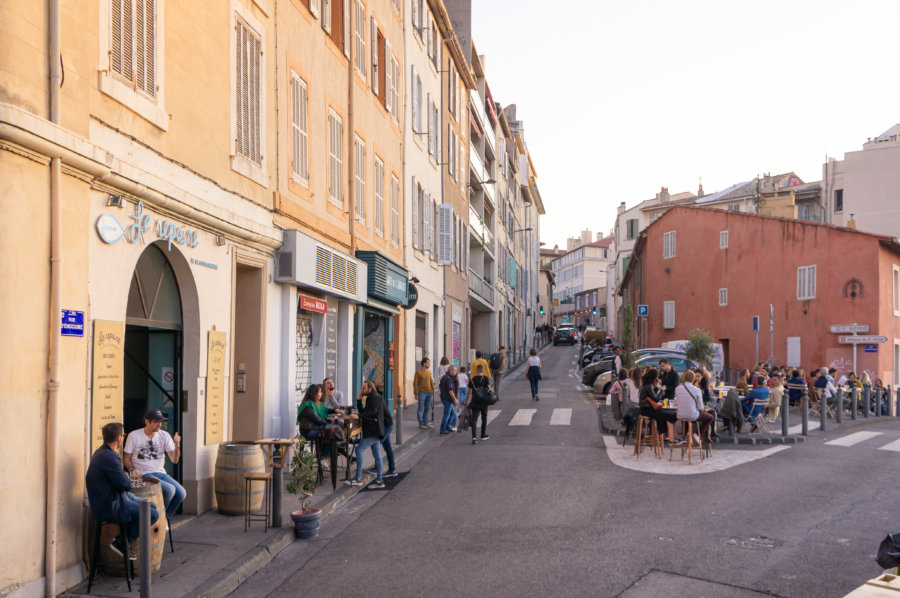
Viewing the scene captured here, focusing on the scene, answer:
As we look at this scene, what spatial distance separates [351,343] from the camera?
16672 millimetres

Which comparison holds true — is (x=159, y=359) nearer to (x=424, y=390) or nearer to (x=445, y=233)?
(x=424, y=390)

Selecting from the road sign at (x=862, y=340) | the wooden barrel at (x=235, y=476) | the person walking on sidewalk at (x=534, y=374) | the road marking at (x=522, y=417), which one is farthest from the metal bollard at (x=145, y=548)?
the road sign at (x=862, y=340)

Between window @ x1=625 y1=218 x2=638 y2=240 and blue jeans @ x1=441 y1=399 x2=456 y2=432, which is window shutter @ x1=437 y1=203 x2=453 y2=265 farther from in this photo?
window @ x1=625 y1=218 x2=638 y2=240

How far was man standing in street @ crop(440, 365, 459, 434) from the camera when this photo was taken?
59.1 feet

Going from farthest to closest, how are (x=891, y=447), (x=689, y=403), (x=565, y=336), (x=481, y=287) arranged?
(x=565, y=336) < (x=481, y=287) < (x=891, y=447) < (x=689, y=403)

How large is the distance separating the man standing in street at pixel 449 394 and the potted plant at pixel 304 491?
23.8 feet

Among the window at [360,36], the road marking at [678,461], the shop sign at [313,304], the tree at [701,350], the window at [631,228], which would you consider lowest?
the road marking at [678,461]

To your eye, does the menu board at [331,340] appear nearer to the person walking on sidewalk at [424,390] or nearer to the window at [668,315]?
the person walking on sidewalk at [424,390]

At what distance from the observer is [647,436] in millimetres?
16125

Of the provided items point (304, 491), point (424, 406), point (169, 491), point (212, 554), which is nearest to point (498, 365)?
point (424, 406)

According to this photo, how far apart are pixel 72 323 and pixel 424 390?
11960 millimetres

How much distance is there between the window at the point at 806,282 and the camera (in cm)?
3288

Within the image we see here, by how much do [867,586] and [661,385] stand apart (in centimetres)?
1346

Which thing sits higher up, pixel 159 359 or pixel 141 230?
pixel 141 230
